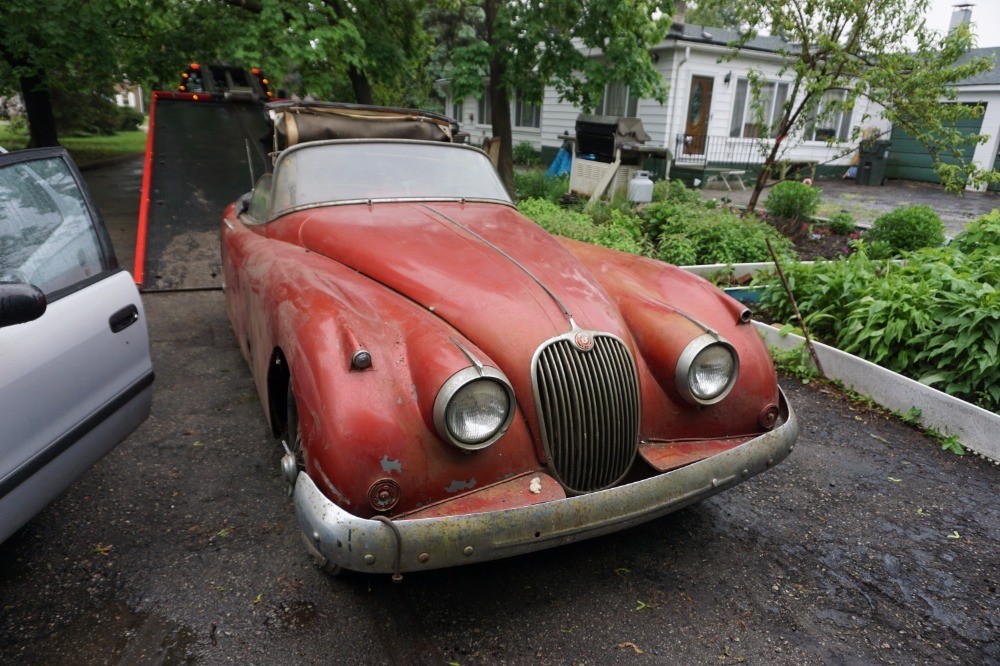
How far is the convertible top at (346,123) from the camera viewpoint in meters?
4.71

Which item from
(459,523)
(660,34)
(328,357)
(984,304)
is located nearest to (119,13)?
(660,34)

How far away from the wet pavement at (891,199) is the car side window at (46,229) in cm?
1094

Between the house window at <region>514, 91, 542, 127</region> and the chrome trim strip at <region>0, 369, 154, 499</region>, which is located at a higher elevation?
the house window at <region>514, 91, 542, 127</region>

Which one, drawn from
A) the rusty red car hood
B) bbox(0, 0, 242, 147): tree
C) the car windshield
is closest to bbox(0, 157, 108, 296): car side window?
the rusty red car hood

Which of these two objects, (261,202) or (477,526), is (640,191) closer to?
(261,202)

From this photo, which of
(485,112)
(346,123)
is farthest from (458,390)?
(485,112)

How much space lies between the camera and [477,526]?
229 centimetres

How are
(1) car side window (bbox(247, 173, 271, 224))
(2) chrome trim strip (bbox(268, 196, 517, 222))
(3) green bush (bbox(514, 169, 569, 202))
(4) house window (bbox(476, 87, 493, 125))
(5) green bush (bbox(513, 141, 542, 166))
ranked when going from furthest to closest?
(4) house window (bbox(476, 87, 493, 125)) → (5) green bush (bbox(513, 141, 542, 166)) → (3) green bush (bbox(514, 169, 569, 202)) → (1) car side window (bbox(247, 173, 271, 224)) → (2) chrome trim strip (bbox(268, 196, 517, 222))

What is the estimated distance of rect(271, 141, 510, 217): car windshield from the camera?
157 inches

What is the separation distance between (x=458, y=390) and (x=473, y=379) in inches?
2.7

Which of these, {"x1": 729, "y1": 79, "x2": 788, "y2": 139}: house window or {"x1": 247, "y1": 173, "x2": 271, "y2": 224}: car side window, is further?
{"x1": 729, "y1": 79, "x2": 788, "y2": 139}: house window

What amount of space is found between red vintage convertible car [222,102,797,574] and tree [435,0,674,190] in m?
7.38

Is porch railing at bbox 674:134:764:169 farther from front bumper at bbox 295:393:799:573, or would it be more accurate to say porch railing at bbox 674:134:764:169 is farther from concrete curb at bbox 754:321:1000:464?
front bumper at bbox 295:393:799:573

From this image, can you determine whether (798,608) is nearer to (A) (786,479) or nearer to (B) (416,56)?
(A) (786,479)
